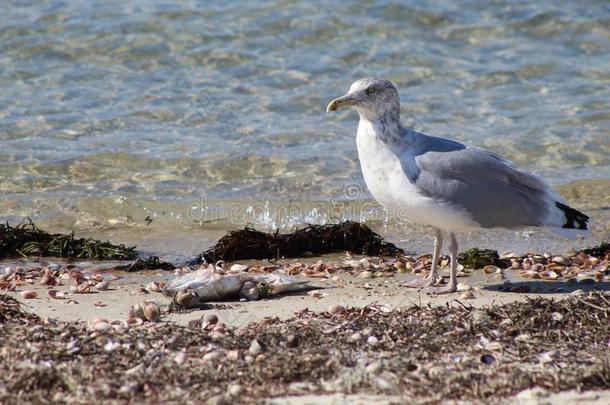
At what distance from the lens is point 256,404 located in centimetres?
406

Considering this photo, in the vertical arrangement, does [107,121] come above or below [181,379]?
above

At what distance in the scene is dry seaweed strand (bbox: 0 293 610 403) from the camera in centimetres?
423

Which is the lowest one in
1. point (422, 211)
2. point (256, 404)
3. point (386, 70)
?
point (256, 404)

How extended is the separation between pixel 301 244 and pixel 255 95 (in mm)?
5003


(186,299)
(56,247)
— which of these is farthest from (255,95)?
(186,299)

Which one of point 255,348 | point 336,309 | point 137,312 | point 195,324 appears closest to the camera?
point 255,348

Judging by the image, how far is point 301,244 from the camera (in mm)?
7762

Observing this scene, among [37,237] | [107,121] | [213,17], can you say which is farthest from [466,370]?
[213,17]

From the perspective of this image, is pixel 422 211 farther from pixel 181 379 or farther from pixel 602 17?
pixel 602 17

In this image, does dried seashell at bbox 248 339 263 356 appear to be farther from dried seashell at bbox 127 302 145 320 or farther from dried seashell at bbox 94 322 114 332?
dried seashell at bbox 127 302 145 320

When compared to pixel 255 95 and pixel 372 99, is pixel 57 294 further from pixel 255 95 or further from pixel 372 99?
pixel 255 95

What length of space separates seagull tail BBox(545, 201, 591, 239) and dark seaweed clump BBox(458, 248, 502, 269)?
71 cm

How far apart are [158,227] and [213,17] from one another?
22.7 ft

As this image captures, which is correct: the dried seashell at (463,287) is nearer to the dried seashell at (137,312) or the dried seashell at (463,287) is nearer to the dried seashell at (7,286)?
the dried seashell at (137,312)
